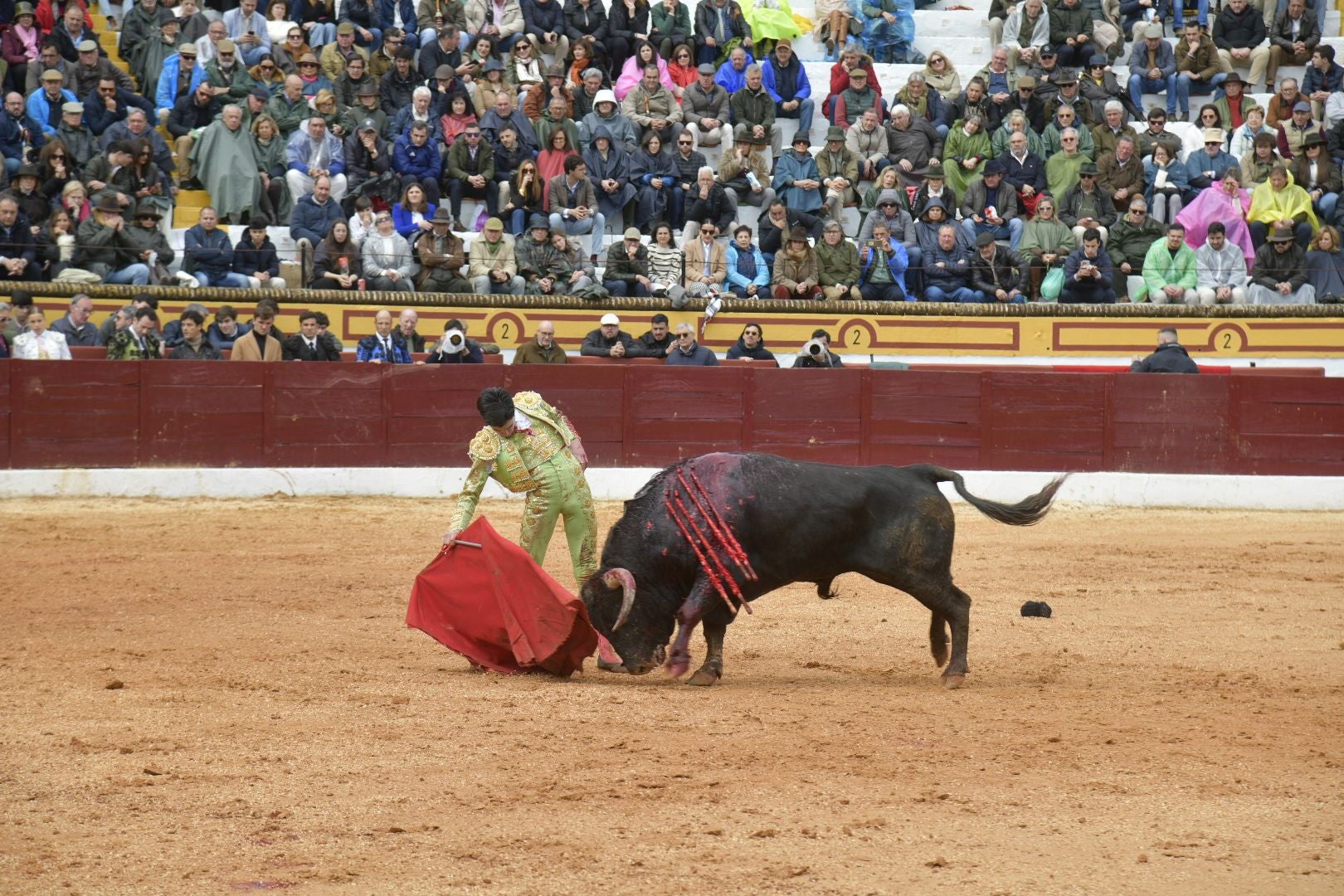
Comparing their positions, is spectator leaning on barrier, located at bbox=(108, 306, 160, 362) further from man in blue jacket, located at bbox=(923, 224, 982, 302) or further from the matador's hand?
man in blue jacket, located at bbox=(923, 224, 982, 302)

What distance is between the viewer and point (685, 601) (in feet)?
23.4

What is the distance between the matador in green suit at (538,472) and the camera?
758 cm

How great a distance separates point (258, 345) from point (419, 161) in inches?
102

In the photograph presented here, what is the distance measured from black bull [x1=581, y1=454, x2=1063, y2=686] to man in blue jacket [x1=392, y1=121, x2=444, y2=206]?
867cm

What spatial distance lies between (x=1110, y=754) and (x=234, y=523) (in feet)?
26.8

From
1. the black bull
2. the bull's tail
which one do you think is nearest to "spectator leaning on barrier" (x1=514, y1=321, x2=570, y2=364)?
the black bull

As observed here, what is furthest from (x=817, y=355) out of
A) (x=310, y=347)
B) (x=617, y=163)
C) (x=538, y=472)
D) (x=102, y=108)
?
(x=538, y=472)

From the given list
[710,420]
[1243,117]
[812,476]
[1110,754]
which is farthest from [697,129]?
[1110,754]

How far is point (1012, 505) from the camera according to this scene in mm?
7340

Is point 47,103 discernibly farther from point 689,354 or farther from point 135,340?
point 689,354

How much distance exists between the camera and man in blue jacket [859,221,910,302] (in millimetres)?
15641

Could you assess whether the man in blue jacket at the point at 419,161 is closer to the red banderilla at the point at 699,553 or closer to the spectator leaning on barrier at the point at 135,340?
the spectator leaning on barrier at the point at 135,340

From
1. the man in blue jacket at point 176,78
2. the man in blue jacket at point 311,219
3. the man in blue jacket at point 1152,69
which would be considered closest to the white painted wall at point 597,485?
the man in blue jacket at point 311,219

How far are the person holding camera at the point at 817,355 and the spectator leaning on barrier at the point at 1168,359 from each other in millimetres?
2751
